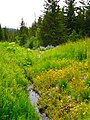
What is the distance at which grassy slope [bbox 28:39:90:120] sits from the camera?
6.95 metres

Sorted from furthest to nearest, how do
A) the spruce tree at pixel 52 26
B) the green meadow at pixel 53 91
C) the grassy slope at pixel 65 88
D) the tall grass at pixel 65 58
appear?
the spruce tree at pixel 52 26 → the tall grass at pixel 65 58 → the grassy slope at pixel 65 88 → the green meadow at pixel 53 91

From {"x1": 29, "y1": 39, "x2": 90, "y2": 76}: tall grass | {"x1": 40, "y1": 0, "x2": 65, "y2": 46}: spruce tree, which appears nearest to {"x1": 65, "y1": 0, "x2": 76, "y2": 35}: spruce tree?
{"x1": 40, "y1": 0, "x2": 65, "y2": 46}: spruce tree

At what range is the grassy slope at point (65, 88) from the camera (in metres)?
6.95

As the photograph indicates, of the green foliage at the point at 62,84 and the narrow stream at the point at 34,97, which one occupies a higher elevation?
the green foliage at the point at 62,84

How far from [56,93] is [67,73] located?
1.50 meters

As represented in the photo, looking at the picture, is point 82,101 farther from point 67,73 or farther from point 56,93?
point 67,73

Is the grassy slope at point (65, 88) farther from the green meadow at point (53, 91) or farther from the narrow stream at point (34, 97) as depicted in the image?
the narrow stream at point (34, 97)

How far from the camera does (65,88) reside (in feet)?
28.3

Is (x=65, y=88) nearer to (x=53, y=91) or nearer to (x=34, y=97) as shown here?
(x=53, y=91)

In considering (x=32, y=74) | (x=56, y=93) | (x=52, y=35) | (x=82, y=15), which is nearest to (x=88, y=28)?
(x=82, y=15)

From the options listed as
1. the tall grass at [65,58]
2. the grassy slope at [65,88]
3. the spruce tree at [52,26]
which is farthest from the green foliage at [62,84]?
the spruce tree at [52,26]

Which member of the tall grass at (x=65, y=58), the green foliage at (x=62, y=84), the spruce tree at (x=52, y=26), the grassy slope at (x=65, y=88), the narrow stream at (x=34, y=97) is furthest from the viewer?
the spruce tree at (x=52, y=26)

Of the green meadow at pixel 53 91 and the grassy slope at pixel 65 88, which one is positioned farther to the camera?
the grassy slope at pixel 65 88

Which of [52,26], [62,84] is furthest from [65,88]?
[52,26]
